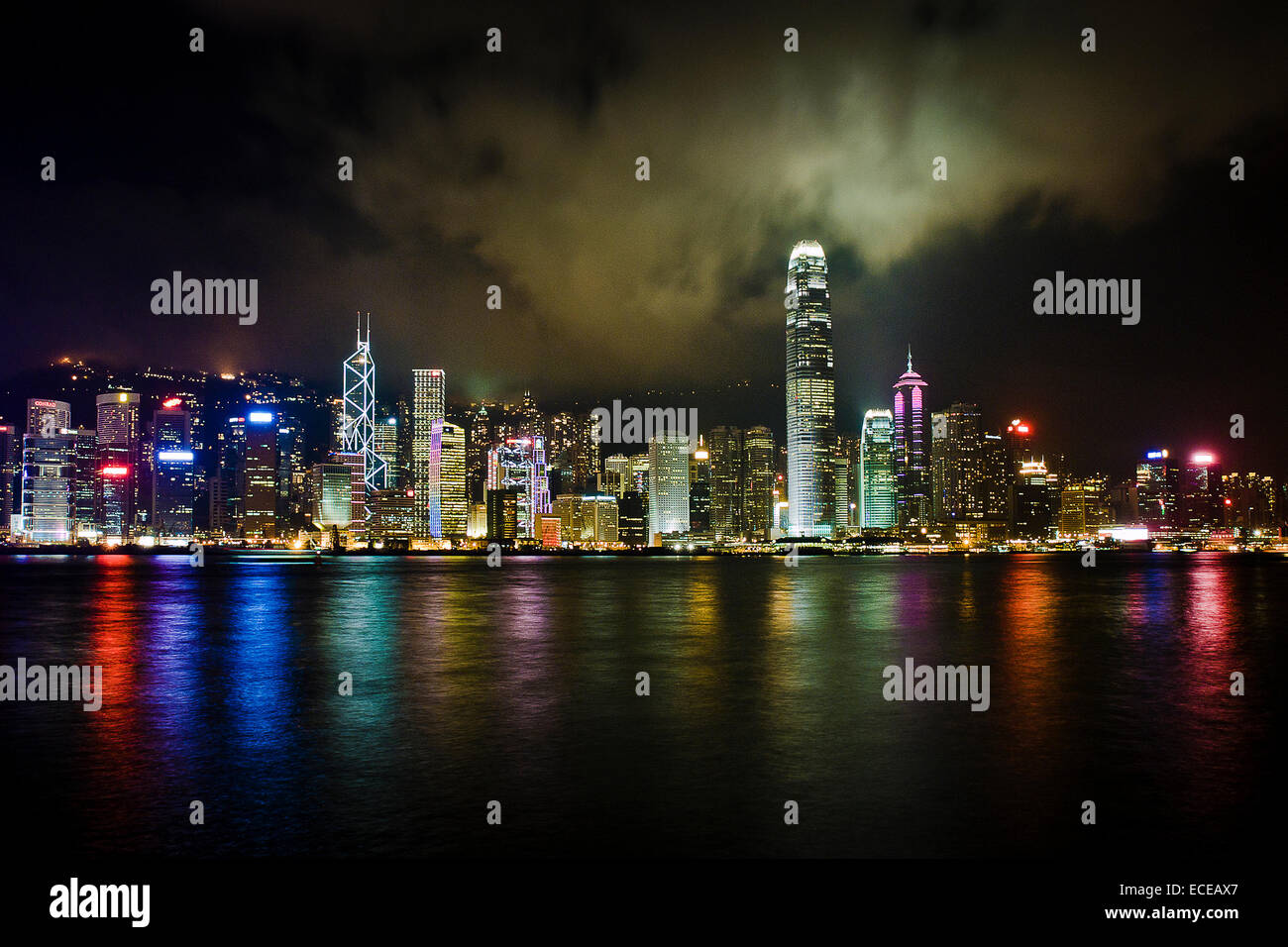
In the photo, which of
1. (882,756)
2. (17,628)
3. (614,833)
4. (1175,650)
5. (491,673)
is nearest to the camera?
(614,833)

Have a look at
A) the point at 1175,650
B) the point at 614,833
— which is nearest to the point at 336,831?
→ the point at 614,833
